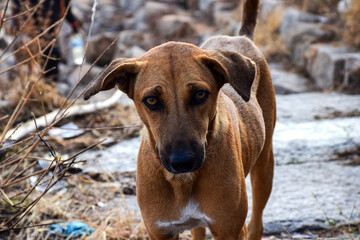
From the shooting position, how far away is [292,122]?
21.2 feet

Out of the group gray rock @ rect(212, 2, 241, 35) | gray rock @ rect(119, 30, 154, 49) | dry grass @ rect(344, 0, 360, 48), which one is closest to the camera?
dry grass @ rect(344, 0, 360, 48)

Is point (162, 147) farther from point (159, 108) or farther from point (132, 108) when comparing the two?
point (132, 108)

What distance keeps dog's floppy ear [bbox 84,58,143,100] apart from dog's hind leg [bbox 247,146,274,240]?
1492 mm

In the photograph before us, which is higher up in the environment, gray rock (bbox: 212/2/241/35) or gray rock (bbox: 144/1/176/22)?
gray rock (bbox: 212/2/241/35)

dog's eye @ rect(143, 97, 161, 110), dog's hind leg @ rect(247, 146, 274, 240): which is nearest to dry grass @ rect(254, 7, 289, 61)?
dog's hind leg @ rect(247, 146, 274, 240)

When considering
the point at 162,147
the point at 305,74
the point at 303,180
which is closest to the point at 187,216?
the point at 162,147

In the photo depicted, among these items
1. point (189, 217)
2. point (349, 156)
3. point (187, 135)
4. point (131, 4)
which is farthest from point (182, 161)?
point (131, 4)

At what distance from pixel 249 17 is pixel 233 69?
70.3 inches

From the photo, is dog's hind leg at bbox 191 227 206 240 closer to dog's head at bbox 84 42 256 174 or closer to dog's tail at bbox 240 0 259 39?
dog's head at bbox 84 42 256 174

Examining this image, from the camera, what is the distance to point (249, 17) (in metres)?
4.42

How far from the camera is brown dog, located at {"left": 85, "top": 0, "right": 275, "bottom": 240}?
2645mm

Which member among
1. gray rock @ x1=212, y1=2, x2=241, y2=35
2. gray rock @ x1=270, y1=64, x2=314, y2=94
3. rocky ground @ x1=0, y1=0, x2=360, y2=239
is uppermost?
rocky ground @ x1=0, y1=0, x2=360, y2=239

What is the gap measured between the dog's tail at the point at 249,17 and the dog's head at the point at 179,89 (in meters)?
1.60

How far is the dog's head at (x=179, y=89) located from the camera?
259 cm
